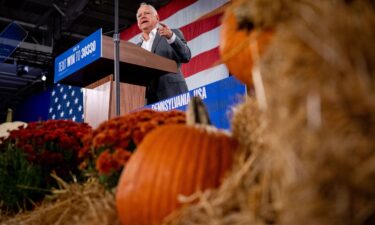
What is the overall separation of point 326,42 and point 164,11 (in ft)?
17.0

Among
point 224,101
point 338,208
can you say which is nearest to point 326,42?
point 338,208

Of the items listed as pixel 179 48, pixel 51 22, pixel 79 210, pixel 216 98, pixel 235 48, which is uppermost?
pixel 51 22

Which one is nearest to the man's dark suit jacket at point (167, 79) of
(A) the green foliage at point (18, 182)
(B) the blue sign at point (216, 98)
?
(B) the blue sign at point (216, 98)

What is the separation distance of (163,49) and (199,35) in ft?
6.49

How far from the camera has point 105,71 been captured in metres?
2.43

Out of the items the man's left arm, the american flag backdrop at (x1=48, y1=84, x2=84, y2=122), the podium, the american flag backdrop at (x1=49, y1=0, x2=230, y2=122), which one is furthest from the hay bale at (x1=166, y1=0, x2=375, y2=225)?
the american flag backdrop at (x1=49, y1=0, x2=230, y2=122)

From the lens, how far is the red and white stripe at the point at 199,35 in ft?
15.3

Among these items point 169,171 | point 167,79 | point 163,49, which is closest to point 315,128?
point 169,171

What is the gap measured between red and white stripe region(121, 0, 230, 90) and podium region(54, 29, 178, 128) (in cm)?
211

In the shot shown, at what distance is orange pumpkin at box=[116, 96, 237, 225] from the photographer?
25.0 inches

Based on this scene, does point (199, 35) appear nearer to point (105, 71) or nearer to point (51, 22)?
point (105, 71)

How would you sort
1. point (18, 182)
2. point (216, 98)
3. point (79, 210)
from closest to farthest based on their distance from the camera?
point (79, 210) → point (18, 182) → point (216, 98)

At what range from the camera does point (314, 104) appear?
412 mm

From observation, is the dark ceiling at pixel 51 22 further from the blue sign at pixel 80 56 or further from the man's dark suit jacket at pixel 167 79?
the blue sign at pixel 80 56
